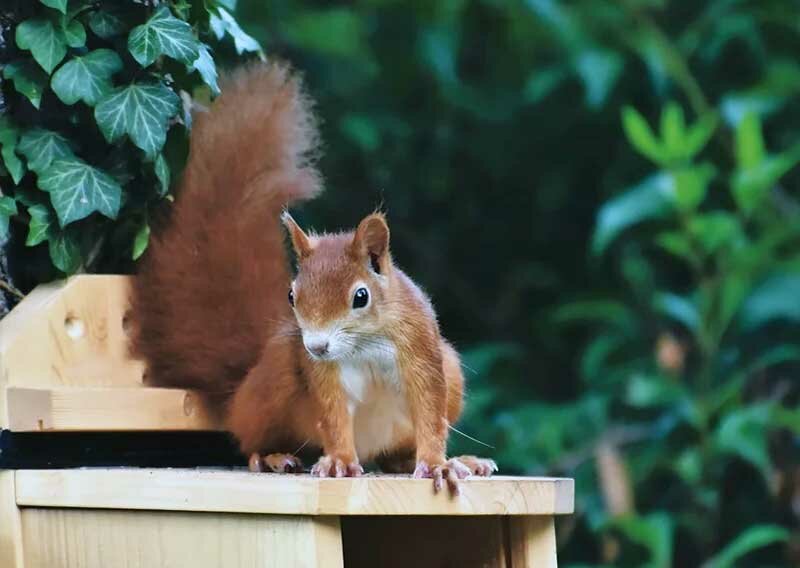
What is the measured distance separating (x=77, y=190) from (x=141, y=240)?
192 millimetres

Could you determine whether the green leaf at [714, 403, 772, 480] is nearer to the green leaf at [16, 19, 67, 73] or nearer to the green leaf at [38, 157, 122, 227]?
the green leaf at [38, 157, 122, 227]

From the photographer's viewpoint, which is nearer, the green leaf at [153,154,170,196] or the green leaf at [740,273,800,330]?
the green leaf at [153,154,170,196]

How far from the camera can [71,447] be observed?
203 cm

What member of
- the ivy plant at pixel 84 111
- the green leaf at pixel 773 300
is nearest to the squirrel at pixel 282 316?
the ivy plant at pixel 84 111

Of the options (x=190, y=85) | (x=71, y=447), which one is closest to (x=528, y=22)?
(x=190, y=85)

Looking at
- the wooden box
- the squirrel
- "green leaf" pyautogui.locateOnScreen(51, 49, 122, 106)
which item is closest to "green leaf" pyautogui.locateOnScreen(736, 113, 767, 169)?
the squirrel

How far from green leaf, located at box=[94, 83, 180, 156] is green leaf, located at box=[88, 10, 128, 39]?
0.10m

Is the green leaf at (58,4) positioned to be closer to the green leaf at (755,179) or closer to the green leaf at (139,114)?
the green leaf at (139,114)

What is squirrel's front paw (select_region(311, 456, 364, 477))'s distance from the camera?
5.82 feet

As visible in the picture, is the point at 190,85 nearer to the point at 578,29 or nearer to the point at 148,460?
the point at 148,460

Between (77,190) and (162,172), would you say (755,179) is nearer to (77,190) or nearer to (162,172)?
(162,172)

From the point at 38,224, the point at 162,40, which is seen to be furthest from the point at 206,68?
the point at 38,224

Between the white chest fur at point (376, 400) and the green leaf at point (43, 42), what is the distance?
0.60 metres

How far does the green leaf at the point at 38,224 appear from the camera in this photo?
2025 mm
